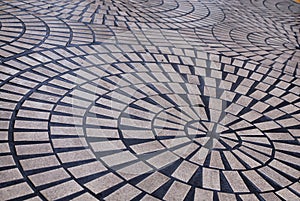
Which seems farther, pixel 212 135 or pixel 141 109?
pixel 141 109

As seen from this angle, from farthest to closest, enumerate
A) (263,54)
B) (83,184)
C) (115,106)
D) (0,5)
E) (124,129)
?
1. (0,5)
2. (263,54)
3. (115,106)
4. (124,129)
5. (83,184)

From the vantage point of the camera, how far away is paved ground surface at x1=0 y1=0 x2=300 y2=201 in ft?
5.92

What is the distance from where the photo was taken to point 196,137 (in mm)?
2174

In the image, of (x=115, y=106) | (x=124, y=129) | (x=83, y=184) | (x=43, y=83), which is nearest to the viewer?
(x=83, y=184)

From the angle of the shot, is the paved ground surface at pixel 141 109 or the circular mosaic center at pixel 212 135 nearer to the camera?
the paved ground surface at pixel 141 109

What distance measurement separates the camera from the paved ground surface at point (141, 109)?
5.92 ft

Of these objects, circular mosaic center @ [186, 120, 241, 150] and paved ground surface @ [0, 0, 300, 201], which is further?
circular mosaic center @ [186, 120, 241, 150]

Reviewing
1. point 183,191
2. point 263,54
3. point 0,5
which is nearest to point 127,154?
point 183,191

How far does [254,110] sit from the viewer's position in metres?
2.54

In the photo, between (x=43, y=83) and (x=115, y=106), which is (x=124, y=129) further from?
(x=43, y=83)

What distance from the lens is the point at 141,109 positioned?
238cm

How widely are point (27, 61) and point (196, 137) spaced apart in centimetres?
143

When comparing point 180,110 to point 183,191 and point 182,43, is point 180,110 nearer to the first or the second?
point 183,191

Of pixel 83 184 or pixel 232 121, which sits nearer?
pixel 83 184
